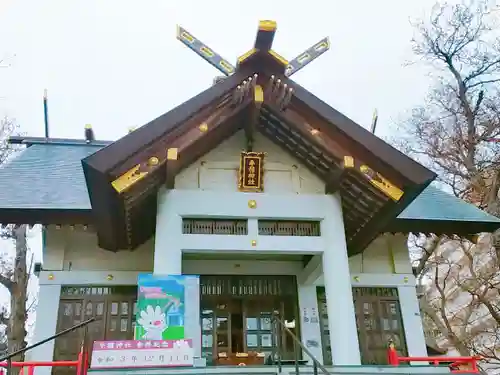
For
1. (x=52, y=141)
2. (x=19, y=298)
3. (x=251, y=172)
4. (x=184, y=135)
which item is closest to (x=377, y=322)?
(x=251, y=172)

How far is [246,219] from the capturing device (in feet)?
27.8

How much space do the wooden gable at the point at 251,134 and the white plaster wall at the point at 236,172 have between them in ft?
0.69

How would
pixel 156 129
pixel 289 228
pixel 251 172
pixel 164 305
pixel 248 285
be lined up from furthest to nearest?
pixel 248 285, pixel 251 172, pixel 289 228, pixel 156 129, pixel 164 305

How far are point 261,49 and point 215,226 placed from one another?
119 inches

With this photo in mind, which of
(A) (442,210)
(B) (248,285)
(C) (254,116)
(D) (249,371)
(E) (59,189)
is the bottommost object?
(D) (249,371)

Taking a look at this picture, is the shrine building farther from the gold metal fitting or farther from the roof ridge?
the roof ridge

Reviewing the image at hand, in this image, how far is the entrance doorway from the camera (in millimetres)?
9405

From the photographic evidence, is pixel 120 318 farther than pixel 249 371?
Yes

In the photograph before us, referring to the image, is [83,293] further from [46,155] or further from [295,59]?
[295,59]

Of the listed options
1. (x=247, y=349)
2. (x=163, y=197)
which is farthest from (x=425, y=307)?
(x=163, y=197)

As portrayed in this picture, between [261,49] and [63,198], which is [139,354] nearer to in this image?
[63,198]

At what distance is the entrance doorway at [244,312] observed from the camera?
30.9ft

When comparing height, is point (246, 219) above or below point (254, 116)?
below

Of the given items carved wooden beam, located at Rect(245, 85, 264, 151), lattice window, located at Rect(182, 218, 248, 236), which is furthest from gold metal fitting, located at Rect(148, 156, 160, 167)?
carved wooden beam, located at Rect(245, 85, 264, 151)
